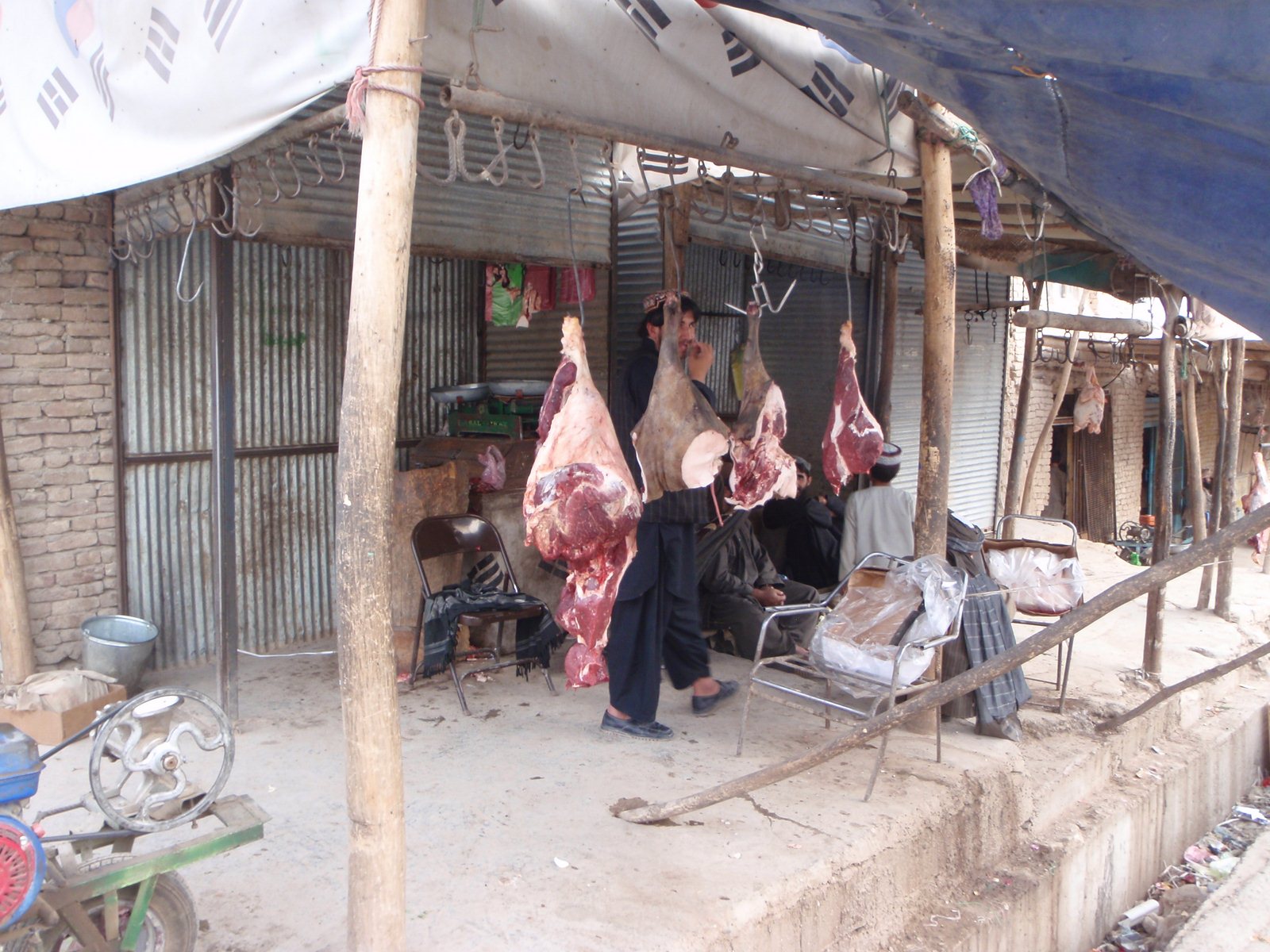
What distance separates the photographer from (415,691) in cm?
514

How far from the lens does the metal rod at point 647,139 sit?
3.13 metres

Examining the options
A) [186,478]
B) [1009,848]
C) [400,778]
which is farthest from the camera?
[186,478]

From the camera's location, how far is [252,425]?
5672 millimetres

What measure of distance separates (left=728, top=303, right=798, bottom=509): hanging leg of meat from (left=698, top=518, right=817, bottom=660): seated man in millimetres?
1398

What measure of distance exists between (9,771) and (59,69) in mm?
2843

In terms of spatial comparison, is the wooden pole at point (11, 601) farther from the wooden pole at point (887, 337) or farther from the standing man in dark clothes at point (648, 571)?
the wooden pole at point (887, 337)

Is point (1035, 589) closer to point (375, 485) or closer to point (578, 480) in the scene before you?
point (578, 480)

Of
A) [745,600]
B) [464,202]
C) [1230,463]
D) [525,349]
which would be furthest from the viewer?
[1230,463]

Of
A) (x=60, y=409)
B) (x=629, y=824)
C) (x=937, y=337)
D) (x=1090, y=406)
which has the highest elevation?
(x=937, y=337)

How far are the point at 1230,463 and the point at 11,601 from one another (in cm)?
912

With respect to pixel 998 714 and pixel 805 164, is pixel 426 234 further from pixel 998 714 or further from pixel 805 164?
pixel 998 714

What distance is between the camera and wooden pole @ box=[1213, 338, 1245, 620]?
828 cm

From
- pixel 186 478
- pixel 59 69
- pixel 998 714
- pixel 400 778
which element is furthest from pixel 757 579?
pixel 59 69

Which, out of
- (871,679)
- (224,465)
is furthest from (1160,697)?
(224,465)
